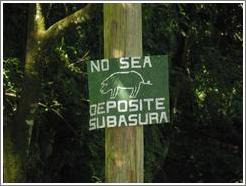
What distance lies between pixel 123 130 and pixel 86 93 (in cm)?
344

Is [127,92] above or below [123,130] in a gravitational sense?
above

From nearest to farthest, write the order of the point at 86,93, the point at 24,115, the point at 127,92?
the point at 127,92
the point at 24,115
the point at 86,93

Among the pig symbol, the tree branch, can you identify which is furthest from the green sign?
the tree branch

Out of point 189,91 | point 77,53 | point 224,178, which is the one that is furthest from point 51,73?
point 224,178

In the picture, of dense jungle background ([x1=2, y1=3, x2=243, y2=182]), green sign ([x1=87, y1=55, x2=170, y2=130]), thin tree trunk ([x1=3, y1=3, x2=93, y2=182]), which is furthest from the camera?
dense jungle background ([x1=2, y1=3, x2=243, y2=182])

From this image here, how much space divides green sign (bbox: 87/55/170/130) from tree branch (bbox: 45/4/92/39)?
1.50 meters

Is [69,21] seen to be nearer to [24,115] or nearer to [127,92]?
[24,115]

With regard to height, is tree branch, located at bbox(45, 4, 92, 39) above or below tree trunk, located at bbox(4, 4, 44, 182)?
above

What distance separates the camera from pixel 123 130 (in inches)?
107

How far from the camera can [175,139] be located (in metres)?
8.34

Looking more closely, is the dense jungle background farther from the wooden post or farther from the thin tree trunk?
the wooden post

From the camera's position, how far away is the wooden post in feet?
8.97

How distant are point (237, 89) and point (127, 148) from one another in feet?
14.9

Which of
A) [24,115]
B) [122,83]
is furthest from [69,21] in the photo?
[122,83]
